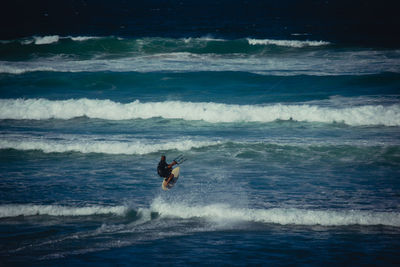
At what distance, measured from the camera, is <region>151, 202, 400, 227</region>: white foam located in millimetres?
9844

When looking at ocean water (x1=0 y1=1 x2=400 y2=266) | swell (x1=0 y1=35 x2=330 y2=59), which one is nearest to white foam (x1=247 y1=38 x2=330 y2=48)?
swell (x1=0 y1=35 x2=330 y2=59)

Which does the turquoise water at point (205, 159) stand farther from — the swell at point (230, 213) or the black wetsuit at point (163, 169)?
the black wetsuit at point (163, 169)

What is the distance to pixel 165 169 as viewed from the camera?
10.8 m

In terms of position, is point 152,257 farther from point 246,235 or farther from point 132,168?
point 132,168

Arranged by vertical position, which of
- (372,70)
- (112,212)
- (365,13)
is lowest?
(112,212)

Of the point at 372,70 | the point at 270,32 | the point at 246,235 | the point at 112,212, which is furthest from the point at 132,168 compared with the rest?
the point at 270,32

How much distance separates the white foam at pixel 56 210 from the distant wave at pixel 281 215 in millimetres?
950

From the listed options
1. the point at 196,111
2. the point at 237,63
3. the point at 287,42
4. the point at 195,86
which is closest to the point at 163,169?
the point at 196,111

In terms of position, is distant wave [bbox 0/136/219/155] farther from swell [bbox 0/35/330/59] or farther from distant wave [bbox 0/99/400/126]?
swell [bbox 0/35/330/59]

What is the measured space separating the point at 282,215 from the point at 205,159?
4.79 m

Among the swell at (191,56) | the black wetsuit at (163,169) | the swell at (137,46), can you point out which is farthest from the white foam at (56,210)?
the swell at (137,46)

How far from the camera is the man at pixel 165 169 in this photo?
10.6m

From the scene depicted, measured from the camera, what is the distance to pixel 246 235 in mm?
9523

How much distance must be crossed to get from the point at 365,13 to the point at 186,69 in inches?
1305
